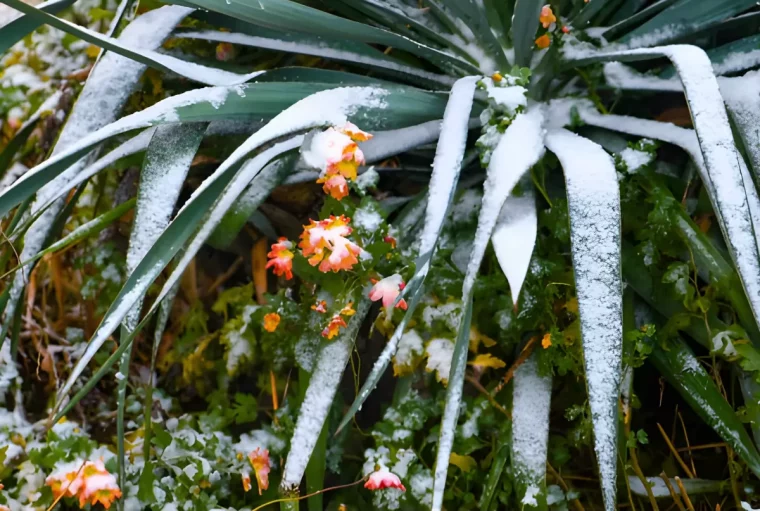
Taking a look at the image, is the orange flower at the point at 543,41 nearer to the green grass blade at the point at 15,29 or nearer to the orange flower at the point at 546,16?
the orange flower at the point at 546,16

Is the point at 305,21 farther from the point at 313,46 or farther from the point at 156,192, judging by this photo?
the point at 156,192

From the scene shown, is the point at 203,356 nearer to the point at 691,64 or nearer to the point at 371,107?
the point at 371,107

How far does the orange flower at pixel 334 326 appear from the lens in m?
0.71

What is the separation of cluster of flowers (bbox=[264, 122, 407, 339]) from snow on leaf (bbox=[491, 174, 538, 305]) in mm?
119

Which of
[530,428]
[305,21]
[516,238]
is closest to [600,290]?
[516,238]

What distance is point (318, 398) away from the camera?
0.71m

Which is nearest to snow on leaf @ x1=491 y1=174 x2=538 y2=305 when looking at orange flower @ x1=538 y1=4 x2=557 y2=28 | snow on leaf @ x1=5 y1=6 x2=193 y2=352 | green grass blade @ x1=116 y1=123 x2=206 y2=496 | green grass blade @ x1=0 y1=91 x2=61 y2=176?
orange flower @ x1=538 y1=4 x2=557 y2=28

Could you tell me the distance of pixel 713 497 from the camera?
2.49 ft

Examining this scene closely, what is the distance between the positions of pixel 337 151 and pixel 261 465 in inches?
16.2

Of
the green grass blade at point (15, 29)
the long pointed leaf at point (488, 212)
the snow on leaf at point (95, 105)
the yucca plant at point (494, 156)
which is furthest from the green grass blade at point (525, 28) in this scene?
the green grass blade at point (15, 29)

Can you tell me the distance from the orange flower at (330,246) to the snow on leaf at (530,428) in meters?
0.25

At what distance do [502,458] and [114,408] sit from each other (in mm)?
651

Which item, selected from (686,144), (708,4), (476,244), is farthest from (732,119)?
(476,244)

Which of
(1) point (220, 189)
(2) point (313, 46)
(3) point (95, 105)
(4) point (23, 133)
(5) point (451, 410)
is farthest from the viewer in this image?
(4) point (23, 133)
